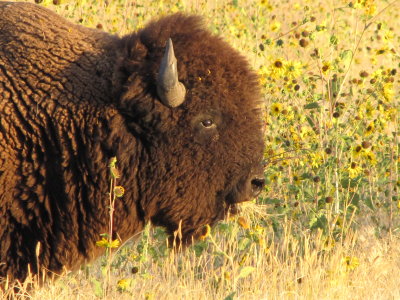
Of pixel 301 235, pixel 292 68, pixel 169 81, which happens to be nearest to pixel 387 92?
pixel 292 68

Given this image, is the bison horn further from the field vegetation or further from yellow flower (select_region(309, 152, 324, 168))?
yellow flower (select_region(309, 152, 324, 168))

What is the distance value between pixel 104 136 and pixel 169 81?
1.59ft

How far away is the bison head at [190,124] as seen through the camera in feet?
14.9

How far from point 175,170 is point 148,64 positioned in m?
0.61

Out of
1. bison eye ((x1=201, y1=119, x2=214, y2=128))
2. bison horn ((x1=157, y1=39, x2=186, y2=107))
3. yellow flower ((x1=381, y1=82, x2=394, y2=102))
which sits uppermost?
yellow flower ((x1=381, y1=82, x2=394, y2=102))

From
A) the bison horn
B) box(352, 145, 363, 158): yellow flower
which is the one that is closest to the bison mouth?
the bison horn

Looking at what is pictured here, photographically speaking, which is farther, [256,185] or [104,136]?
[256,185]

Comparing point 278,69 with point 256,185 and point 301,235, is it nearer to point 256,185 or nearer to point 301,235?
point 301,235

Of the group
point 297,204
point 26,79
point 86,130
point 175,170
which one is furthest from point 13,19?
point 297,204

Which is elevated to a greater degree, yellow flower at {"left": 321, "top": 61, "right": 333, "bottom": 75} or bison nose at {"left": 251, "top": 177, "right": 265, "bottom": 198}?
yellow flower at {"left": 321, "top": 61, "right": 333, "bottom": 75}

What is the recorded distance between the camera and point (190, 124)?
4594 millimetres

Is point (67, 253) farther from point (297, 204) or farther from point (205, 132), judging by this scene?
point (297, 204)

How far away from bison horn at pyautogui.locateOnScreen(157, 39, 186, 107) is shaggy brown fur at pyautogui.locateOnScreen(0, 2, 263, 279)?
A: 9 centimetres

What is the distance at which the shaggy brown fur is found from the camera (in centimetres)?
449
